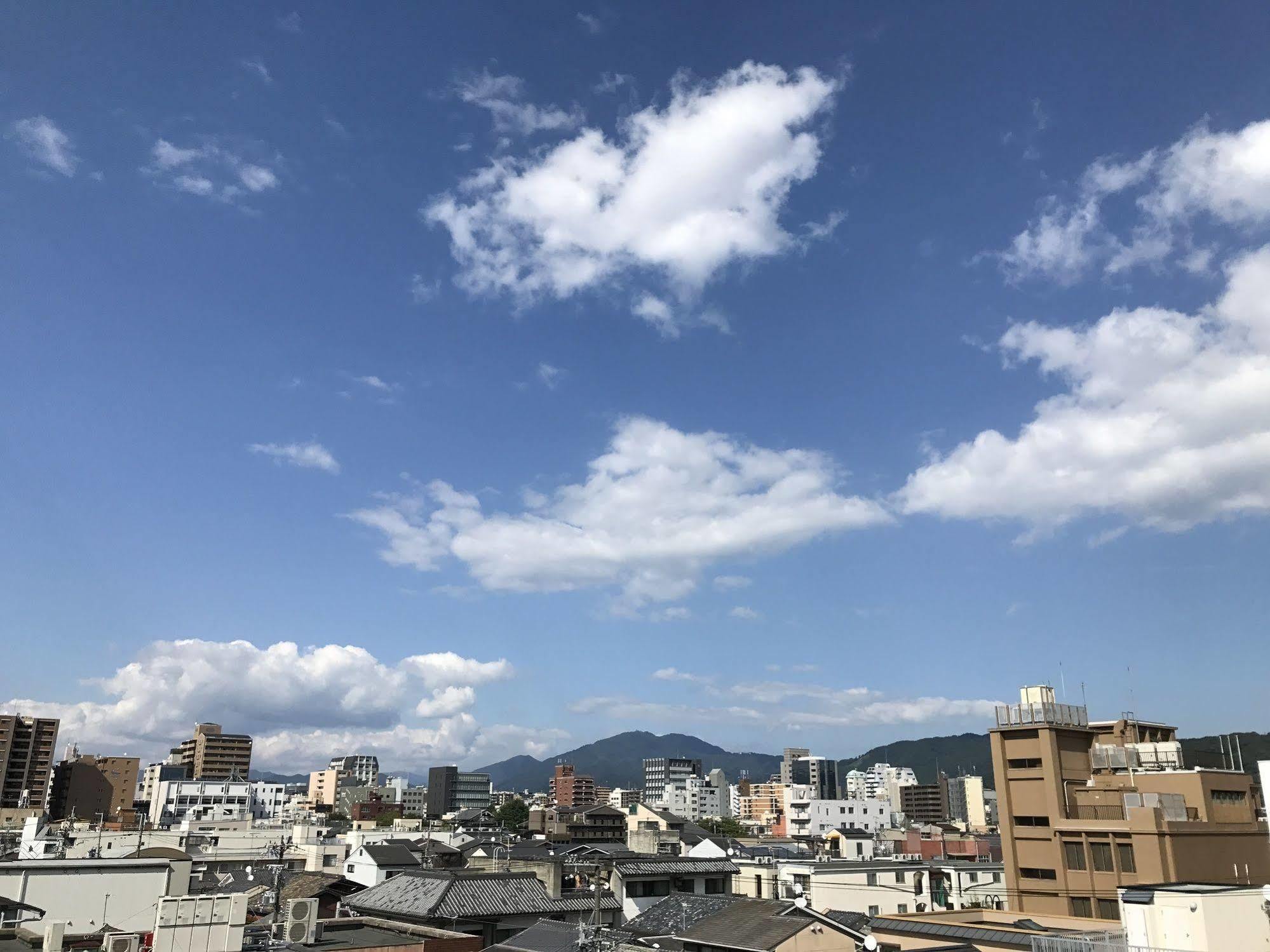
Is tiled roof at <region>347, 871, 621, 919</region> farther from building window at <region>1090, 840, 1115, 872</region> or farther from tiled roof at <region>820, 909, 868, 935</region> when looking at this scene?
building window at <region>1090, 840, 1115, 872</region>

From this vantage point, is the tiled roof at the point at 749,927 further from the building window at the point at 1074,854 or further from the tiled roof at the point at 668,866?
the building window at the point at 1074,854

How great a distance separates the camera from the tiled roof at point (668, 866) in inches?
2298

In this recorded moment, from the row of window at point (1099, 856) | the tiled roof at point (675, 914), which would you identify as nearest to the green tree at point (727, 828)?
the row of window at point (1099, 856)

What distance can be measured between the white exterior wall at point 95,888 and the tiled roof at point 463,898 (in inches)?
430

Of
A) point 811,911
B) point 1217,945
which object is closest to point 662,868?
point 811,911

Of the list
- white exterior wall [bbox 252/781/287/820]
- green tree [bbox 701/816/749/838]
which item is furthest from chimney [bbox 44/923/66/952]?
white exterior wall [bbox 252/781/287/820]

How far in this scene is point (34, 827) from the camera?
7575cm

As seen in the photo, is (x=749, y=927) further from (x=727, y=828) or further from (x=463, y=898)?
(x=727, y=828)

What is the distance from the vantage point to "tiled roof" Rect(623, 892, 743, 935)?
140 feet

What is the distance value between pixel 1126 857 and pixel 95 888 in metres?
57.5

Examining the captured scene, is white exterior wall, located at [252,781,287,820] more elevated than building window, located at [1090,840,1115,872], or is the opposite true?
building window, located at [1090,840,1115,872]

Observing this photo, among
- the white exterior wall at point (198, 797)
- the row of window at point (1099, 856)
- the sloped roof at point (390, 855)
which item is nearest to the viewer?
the row of window at point (1099, 856)

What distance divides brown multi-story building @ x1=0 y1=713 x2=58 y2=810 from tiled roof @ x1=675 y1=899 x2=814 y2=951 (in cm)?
16042

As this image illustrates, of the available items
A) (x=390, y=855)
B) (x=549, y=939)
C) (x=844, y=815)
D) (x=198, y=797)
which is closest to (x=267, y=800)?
(x=198, y=797)
